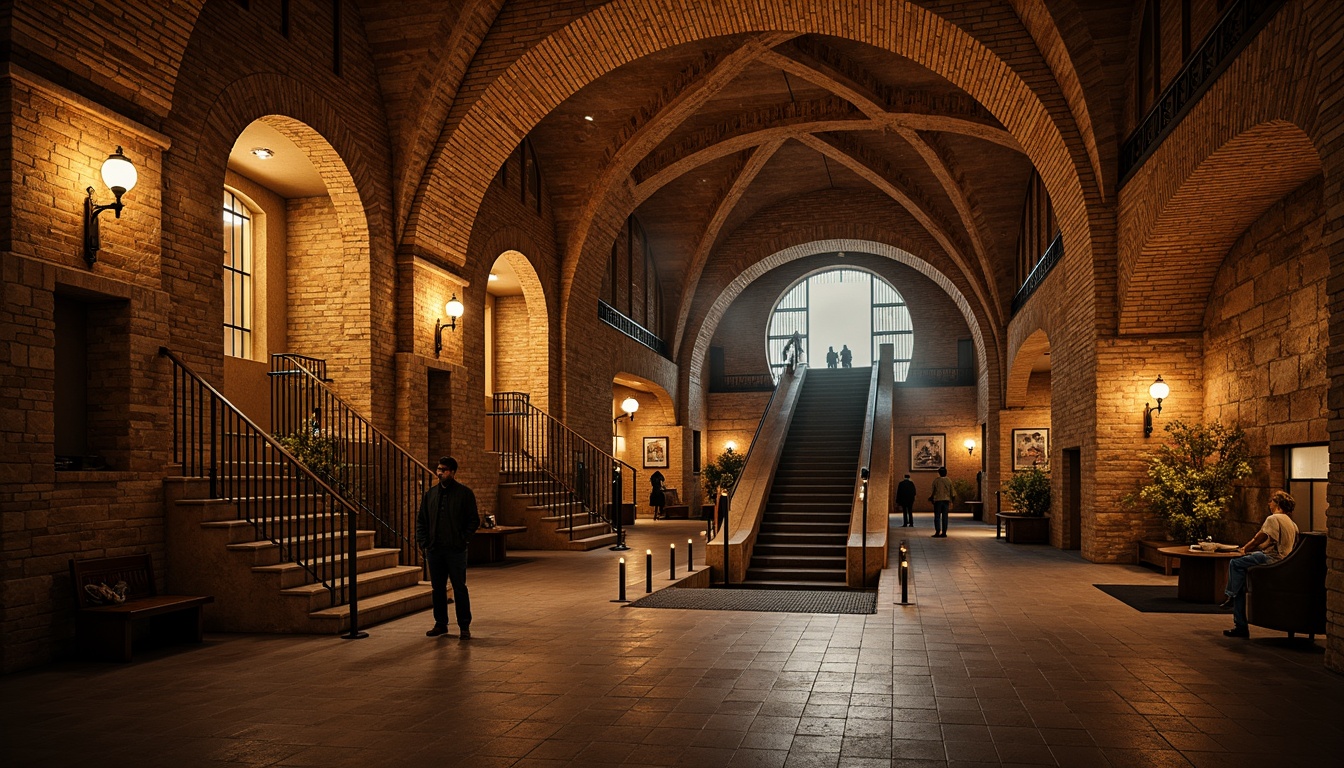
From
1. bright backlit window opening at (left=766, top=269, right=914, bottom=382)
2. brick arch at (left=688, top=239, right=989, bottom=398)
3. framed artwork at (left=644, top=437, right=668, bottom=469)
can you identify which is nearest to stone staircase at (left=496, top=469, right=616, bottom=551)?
framed artwork at (left=644, top=437, right=668, bottom=469)

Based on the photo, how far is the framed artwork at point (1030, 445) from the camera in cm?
2247

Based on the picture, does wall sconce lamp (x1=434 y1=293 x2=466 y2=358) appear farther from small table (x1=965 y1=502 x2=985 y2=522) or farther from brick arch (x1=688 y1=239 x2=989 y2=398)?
small table (x1=965 y1=502 x2=985 y2=522)

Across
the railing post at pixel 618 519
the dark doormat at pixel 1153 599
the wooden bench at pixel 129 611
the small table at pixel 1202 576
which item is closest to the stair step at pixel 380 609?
the wooden bench at pixel 129 611

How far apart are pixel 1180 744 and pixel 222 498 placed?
708 cm

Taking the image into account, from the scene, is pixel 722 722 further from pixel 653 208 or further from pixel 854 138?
pixel 653 208

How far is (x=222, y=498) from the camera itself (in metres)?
7.70

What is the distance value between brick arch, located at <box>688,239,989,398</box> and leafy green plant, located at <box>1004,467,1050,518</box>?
7.89 metres

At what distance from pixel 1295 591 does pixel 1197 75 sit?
Answer: 502 cm

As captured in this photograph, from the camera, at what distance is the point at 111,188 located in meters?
7.01

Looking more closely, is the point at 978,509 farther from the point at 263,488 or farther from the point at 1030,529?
the point at 263,488

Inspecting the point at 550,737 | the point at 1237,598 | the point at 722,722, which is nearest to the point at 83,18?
the point at 550,737

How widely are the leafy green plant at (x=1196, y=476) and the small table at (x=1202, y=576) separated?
1.58 m

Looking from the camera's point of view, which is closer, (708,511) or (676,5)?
(676,5)

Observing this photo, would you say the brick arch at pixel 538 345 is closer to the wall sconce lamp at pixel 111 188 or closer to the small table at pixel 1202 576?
the wall sconce lamp at pixel 111 188
